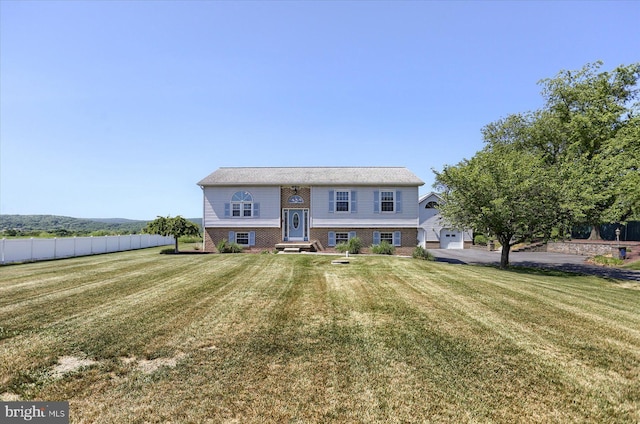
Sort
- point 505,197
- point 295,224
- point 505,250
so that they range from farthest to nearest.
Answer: point 295,224, point 505,250, point 505,197

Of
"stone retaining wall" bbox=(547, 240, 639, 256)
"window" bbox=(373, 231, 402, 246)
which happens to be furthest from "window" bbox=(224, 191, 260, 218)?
"stone retaining wall" bbox=(547, 240, 639, 256)

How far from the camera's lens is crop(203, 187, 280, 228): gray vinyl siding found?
23172mm

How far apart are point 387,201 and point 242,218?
34.3 feet

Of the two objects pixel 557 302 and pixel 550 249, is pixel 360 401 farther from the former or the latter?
pixel 550 249

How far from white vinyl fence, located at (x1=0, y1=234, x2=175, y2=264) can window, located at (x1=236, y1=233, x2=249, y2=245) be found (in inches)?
373

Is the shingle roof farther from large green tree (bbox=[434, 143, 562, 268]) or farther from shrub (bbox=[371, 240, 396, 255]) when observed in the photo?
large green tree (bbox=[434, 143, 562, 268])

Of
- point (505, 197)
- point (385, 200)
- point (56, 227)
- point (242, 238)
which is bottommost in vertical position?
point (242, 238)

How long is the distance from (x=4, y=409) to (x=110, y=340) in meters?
1.79

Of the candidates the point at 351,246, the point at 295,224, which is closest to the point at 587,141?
the point at 351,246

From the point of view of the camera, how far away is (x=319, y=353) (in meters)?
5.04

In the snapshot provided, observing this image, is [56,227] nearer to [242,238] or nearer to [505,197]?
[242,238]

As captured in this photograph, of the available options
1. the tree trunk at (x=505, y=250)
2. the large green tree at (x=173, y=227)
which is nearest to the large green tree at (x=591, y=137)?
the tree trunk at (x=505, y=250)

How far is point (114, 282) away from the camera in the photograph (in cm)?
1037

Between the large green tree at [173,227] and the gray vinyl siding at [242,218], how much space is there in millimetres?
1145
